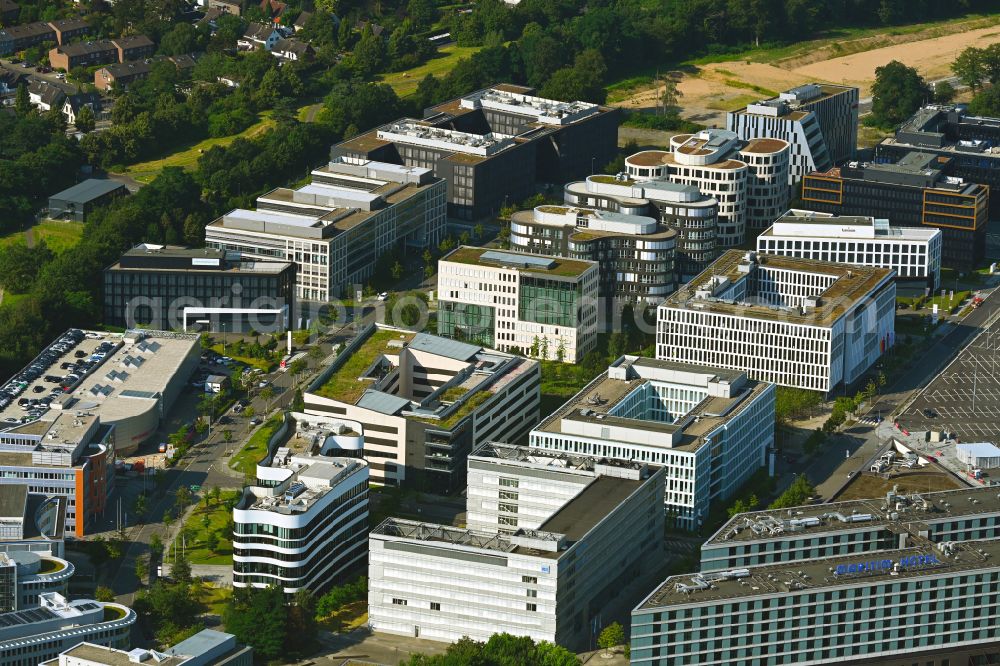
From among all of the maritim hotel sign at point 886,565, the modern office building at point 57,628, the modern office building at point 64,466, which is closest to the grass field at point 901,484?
the maritim hotel sign at point 886,565

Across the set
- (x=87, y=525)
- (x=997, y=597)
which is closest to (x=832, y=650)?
(x=997, y=597)

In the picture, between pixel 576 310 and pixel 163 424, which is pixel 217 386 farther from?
pixel 576 310

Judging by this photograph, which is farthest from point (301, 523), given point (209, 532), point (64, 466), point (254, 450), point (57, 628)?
point (254, 450)

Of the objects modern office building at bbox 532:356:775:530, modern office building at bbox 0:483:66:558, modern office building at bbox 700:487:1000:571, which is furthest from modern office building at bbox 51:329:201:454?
modern office building at bbox 700:487:1000:571

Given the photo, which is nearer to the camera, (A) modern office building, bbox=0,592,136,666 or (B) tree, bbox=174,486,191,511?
(A) modern office building, bbox=0,592,136,666

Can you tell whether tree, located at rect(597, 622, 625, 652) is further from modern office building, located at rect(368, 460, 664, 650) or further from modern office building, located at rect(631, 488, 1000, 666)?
modern office building, located at rect(631, 488, 1000, 666)

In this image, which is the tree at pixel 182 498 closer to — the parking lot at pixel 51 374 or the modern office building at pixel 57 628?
the parking lot at pixel 51 374

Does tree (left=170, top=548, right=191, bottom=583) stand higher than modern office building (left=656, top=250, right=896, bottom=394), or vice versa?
modern office building (left=656, top=250, right=896, bottom=394)
